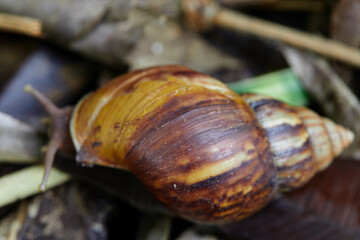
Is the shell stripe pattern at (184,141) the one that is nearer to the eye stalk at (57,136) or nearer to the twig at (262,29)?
the eye stalk at (57,136)

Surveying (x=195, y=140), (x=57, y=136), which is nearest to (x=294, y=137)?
(x=195, y=140)

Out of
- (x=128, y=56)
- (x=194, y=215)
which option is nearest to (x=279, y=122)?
(x=194, y=215)

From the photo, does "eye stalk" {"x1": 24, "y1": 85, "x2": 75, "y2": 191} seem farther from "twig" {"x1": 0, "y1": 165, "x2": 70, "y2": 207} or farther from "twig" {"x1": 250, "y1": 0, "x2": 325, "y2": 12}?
"twig" {"x1": 250, "y1": 0, "x2": 325, "y2": 12}

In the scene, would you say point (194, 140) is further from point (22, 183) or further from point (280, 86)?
point (280, 86)

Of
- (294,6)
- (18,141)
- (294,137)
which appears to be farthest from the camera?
(294,6)

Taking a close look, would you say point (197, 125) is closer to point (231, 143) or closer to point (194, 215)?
point (231, 143)

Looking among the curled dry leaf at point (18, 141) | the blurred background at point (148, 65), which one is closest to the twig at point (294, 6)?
the blurred background at point (148, 65)

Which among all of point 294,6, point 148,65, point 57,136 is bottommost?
point 57,136
